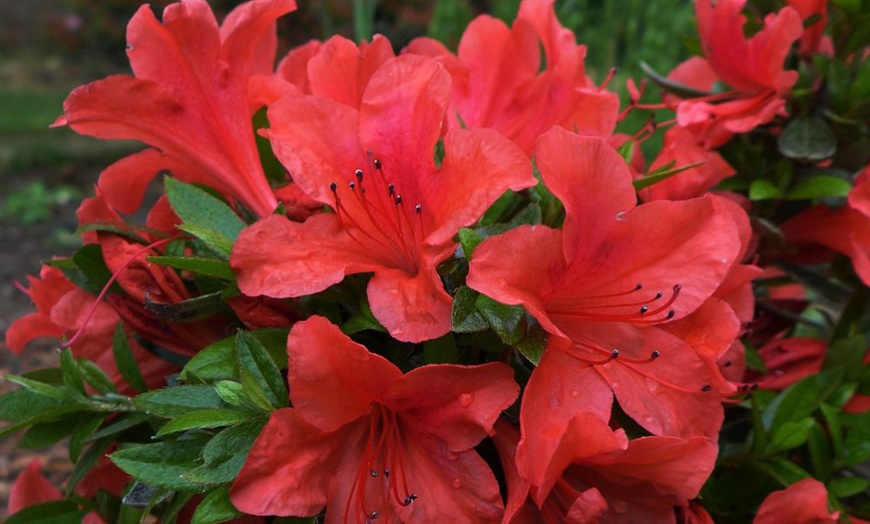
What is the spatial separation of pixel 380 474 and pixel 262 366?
0.13 meters

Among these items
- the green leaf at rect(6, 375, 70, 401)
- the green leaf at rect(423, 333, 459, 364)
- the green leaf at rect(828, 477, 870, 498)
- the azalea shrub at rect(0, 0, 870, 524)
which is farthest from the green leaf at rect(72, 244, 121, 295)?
the green leaf at rect(828, 477, 870, 498)

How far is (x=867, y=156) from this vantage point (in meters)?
1.14

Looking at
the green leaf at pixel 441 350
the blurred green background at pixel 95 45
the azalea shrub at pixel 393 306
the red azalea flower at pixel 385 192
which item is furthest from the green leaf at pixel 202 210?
the blurred green background at pixel 95 45

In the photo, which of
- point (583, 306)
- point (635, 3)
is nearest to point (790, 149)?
point (583, 306)

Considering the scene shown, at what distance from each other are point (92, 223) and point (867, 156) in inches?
36.9

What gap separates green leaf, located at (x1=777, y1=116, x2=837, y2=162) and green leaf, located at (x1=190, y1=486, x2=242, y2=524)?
79 cm

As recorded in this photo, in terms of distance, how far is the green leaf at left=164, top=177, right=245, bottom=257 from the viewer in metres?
0.80

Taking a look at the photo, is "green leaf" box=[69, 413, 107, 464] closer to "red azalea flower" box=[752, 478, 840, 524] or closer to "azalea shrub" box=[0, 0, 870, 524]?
"azalea shrub" box=[0, 0, 870, 524]

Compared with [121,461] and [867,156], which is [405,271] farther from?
[867,156]

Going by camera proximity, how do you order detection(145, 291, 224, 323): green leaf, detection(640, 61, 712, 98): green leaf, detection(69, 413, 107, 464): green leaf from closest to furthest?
1. detection(145, 291, 224, 323): green leaf
2. detection(69, 413, 107, 464): green leaf
3. detection(640, 61, 712, 98): green leaf

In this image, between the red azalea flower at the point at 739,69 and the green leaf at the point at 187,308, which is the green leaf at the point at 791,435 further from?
the green leaf at the point at 187,308

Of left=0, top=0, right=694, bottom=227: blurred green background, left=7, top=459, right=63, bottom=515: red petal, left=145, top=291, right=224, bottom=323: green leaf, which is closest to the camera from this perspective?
left=145, top=291, right=224, bottom=323: green leaf

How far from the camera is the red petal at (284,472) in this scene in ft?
2.21

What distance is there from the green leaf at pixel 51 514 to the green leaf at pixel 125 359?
0.70 feet
